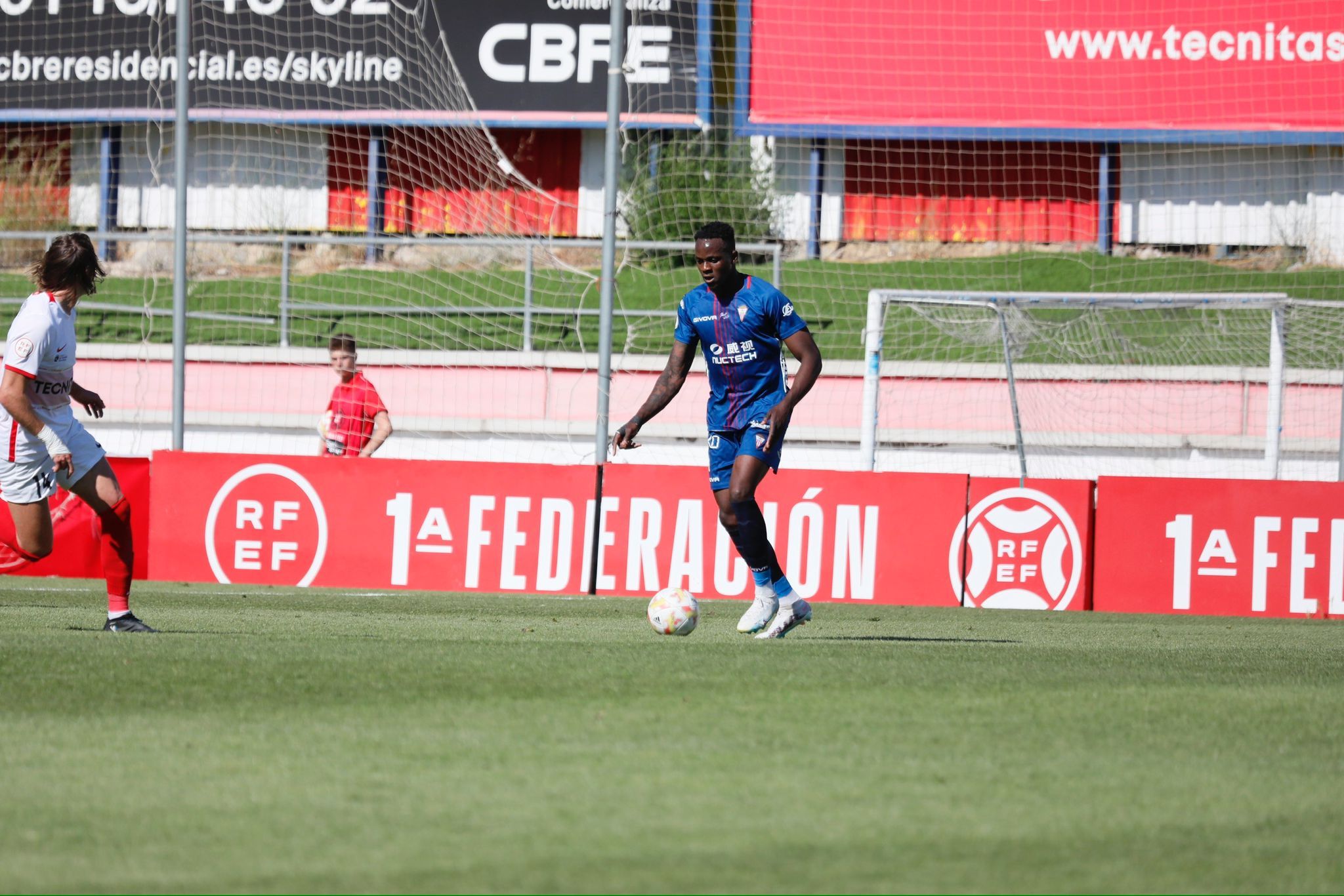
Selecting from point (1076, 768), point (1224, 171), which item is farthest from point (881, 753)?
point (1224, 171)

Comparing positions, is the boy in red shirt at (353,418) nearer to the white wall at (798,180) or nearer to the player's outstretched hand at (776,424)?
the player's outstretched hand at (776,424)

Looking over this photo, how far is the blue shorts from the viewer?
886 centimetres

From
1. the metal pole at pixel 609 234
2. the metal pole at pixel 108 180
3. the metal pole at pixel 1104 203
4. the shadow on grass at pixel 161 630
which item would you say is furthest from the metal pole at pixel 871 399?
the metal pole at pixel 108 180

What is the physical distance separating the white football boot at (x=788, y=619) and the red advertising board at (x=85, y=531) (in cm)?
698

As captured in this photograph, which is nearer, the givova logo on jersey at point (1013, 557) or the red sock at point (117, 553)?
the red sock at point (117, 553)

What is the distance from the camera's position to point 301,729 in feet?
18.2

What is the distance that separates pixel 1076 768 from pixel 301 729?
2.57 meters

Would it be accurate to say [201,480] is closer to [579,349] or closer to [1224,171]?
[579,349]

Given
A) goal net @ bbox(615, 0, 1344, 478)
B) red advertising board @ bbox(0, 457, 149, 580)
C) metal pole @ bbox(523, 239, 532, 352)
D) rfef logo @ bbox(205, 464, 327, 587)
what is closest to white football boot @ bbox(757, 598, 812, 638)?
rfef logo @ bbox(205, 464, 327, 587)

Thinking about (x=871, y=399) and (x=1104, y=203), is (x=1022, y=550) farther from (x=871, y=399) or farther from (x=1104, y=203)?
(x=1104, y=203)

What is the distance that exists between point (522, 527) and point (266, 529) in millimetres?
2188

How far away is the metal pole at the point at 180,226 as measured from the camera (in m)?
14.6

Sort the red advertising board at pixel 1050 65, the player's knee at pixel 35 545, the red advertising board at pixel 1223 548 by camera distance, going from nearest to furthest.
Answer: the player's knee at pixel 35 545 < the red advertising board at pixel 1223 548 < the red advertising board at pixel 1050 65

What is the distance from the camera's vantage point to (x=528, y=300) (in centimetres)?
2105
